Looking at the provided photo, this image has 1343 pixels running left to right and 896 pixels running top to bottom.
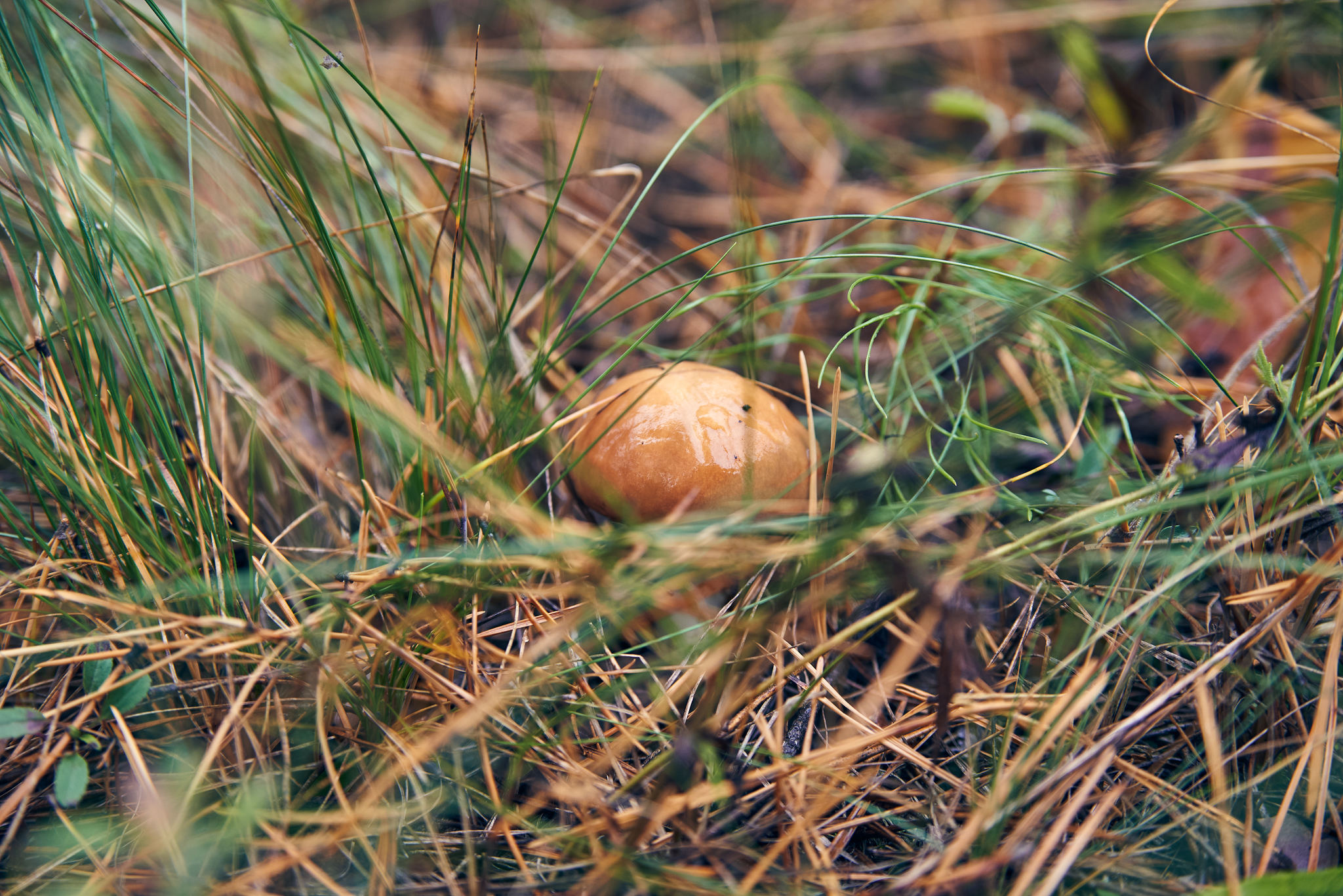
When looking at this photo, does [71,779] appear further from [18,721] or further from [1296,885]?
[1296,885]

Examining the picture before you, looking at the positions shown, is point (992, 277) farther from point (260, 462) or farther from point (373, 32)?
point (373, 32)

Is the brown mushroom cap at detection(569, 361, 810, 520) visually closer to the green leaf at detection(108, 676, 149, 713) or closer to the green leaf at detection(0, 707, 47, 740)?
the green leaf at detection(108, 676, 149, 713)

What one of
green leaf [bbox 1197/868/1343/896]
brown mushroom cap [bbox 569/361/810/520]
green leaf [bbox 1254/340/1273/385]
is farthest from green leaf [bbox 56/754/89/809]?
green leaf [bbox 1254/340/1273/385]

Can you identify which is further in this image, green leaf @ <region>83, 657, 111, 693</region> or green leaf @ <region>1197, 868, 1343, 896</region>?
green leaf @ <region>83, 657, 111, 693</region>

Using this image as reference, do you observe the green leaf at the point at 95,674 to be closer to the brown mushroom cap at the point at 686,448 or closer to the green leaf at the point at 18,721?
the green leaf at the point at 18,721

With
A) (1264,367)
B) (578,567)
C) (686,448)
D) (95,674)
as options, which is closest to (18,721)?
(95,674)

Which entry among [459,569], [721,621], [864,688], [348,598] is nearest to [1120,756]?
[864,688]
